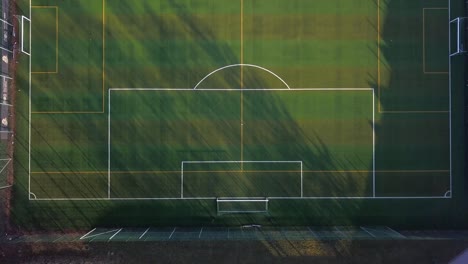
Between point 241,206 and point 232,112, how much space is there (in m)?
3.55

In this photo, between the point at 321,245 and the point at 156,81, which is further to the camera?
the point at 156,81

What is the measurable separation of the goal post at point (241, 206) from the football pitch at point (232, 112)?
0.11 m

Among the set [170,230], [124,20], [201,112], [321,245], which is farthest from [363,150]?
[124,20]

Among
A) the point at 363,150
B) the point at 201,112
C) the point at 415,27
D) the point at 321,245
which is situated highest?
the point at 415,27

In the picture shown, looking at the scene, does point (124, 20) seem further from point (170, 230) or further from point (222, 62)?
point (170, 230)

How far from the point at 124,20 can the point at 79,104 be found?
362cm

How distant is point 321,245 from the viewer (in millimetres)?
15477

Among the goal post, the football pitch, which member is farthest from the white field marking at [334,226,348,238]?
the goal post

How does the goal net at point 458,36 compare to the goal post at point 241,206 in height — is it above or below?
above

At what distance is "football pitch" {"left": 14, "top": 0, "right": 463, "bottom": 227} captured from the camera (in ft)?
53.8

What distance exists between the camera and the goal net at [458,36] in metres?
16.5

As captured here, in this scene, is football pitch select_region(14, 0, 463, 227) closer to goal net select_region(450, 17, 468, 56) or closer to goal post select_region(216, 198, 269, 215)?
goal post select_region(216, 198, 269, 215)

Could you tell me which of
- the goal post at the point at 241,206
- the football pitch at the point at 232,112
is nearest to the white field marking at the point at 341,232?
the football pitch at the point at 232,112

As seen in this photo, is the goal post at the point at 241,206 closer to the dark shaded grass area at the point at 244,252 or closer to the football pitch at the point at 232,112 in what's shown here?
the football pitch at the point at 232,112
